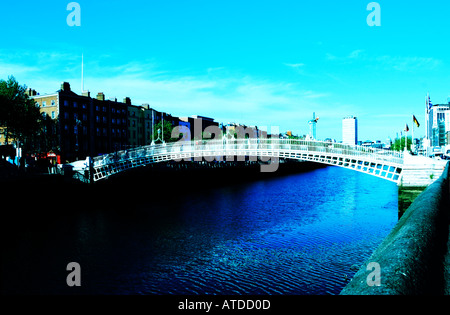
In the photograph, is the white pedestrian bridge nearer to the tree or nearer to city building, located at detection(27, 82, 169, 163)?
the tree

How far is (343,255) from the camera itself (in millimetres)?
13188

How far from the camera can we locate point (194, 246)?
49.1 feet

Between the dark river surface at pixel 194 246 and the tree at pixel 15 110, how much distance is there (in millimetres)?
12684

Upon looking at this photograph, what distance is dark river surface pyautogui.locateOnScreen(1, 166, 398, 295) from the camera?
426 inches

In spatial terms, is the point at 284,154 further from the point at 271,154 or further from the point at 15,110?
the point at 15,110

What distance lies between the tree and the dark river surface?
1268 centimetres

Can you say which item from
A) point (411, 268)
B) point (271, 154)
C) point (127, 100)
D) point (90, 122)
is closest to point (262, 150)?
point (271, 154)

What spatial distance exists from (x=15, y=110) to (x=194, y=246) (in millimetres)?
27299

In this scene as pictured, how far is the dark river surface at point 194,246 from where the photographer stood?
10812 millimetres

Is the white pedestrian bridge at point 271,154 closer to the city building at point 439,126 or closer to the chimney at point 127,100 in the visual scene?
the chimney at point 127,100

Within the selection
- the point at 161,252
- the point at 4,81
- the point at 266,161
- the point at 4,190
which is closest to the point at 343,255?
the point at 161,252

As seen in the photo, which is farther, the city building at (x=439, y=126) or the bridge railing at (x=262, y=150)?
the city building at (x=439, y=126)

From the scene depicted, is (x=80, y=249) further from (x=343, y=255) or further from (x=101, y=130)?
(x=101, y=130)

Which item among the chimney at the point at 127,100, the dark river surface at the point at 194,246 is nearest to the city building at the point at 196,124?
the chimney at the point at 127,100
